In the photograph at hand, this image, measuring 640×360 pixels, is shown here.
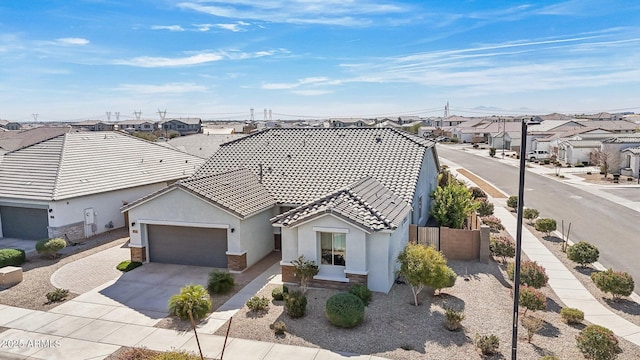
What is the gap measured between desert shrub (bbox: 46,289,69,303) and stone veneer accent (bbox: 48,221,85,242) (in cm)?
768

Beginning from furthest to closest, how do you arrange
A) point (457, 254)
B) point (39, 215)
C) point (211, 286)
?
point (39, 215)
point (457, 254)
point (211, 286)

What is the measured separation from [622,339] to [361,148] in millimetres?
14888

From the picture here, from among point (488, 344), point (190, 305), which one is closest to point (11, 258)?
point (190, 305)

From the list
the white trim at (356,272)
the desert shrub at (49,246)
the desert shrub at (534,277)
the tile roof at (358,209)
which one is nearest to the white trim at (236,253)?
the tile roof at (358,209)

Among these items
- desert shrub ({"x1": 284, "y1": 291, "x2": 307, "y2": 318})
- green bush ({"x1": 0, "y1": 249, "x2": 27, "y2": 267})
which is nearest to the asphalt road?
desert shrub ({"x1": 284, "y1": 291, "x2": 307, "y2": 318})

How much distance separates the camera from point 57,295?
15.8 metres

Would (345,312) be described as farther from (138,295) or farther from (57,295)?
(57,295)

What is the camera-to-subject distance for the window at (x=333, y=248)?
16.2 metres

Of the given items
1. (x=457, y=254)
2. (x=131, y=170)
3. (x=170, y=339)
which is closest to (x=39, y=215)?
(x=131, y=170)

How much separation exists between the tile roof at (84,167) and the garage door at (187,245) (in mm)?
6736

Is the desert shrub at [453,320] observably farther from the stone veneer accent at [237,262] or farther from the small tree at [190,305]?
the stone veneer accent at [237,262]

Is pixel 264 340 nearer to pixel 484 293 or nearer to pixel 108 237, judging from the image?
pixel 484 293

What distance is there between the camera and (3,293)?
16641 millimetres

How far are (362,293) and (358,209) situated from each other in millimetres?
3154
